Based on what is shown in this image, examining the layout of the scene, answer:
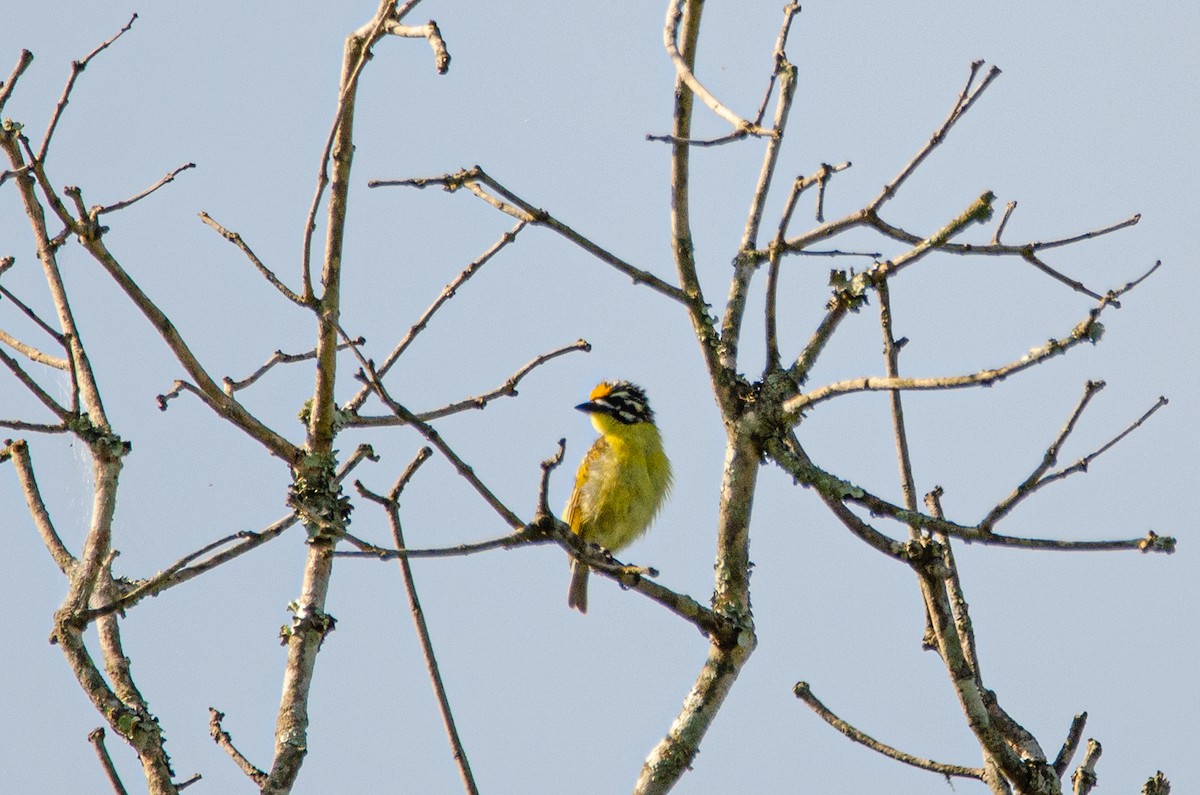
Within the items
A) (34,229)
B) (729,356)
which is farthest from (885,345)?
(34,229)

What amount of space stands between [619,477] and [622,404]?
2.30ft

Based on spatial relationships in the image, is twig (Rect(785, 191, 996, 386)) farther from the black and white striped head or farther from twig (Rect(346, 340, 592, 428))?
the black and white striped head

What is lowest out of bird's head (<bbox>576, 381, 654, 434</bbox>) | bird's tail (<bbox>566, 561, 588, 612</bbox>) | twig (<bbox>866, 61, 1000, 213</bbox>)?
twig (<bbox>866, 61, 1000, 213</bbox>)

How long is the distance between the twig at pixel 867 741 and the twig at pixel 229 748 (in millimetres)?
1727

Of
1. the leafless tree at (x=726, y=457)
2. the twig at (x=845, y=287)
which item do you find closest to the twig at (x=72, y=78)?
the leafless tree at (x=726, y=457)

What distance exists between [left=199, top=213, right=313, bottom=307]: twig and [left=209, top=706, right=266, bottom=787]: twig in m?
1.42

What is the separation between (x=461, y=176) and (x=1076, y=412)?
1.78 meters

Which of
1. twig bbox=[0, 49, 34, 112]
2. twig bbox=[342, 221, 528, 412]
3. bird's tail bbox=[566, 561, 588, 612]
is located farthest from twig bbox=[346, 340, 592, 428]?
bird's tail bbox=[566, 561, 588, 612]

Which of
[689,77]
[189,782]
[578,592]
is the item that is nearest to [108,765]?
[189,782]

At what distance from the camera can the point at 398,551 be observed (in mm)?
3141

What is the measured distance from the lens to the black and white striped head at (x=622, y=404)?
8.85m

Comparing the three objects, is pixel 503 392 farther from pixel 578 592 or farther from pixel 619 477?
pixel 578 592

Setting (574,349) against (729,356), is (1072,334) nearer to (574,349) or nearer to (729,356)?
(729,356)

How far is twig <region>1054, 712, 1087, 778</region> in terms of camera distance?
12.6 ft
